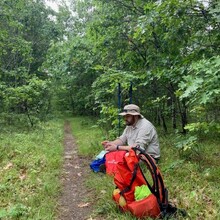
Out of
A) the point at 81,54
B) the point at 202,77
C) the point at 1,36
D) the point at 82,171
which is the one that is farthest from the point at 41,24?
the point at 202,77

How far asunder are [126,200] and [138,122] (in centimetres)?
202

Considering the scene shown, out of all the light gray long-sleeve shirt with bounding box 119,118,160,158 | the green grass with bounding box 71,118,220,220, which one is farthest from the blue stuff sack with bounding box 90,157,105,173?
the light gray long-sleeve shirt with bounding box 119,118,160,158

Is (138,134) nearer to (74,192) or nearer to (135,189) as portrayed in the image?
(74,192)

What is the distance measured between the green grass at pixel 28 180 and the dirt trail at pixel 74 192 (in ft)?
0.49

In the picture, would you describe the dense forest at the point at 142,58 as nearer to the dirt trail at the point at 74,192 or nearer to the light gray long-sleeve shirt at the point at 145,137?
the light gray long-sleeve shirt at the point at 145,137

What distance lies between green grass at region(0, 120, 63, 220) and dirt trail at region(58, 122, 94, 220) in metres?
0.15

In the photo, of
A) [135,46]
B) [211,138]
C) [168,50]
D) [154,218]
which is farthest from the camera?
[135,46]

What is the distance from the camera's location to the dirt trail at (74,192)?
12.4ft

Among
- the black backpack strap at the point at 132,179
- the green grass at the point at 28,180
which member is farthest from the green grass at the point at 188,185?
the green grass at the point at 28,180

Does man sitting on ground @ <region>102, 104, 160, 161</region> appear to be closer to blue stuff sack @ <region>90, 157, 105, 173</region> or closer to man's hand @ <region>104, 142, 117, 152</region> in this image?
man's hand @ <region>104, 142, 117, 152</region>

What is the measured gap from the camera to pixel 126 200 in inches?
134

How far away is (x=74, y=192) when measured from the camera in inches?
182

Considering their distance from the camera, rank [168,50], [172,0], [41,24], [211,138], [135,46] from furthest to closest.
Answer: [41,24], [135,46], [211,138], [168,50], [172,0]

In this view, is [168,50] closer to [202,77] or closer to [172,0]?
[172,0]
